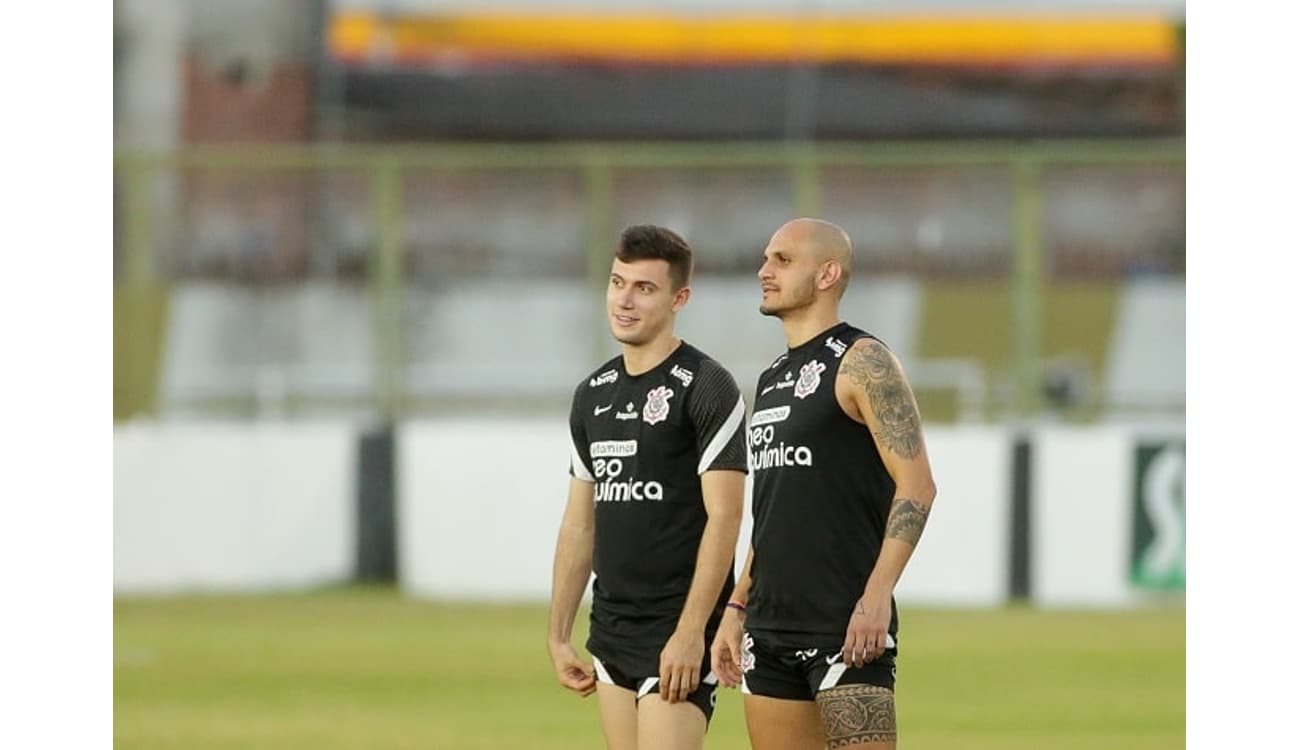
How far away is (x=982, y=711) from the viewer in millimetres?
13359

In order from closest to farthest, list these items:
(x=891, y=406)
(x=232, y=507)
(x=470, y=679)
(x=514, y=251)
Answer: (x=891, y=406), (x=470, y=679), (x=232, y=507), (x=514, y=251)

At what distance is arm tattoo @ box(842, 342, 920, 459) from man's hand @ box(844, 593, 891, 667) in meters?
0.42

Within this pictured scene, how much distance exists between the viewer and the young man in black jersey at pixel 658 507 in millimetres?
7043

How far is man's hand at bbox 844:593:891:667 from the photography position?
6645 millimetres

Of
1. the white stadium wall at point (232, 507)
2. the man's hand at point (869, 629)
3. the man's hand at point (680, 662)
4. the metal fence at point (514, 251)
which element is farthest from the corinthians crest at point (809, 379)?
the metal fence at point (514, 251)

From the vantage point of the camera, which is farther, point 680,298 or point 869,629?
point 680,298

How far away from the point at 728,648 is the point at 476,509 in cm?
1293

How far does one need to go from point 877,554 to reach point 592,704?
6992mm

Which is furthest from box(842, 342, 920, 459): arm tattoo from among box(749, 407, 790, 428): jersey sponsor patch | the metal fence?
the metal fence

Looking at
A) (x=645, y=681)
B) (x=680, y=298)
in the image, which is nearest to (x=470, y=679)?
(x=645, y=681)

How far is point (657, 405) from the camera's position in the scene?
719cm

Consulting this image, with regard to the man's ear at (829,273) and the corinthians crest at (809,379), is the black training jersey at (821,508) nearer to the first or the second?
the corinthians crest at (809,379)

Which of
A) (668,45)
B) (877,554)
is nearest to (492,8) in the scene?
(668,45)

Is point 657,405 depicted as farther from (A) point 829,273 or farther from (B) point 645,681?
(B) point 645,681
